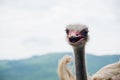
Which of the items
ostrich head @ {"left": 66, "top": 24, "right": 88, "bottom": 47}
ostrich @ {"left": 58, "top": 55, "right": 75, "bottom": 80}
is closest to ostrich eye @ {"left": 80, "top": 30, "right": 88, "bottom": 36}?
ostrich head @ {"left": 66, "top": 24, "right": 88, "bottom": 47}

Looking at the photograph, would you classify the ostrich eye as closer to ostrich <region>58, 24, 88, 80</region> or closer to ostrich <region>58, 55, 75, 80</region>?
ostrich <region>58, 24, 88, 80</region>

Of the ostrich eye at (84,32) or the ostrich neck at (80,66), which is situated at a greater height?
the ostrich eye at (84,32)

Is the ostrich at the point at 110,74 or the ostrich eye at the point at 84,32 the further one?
the ostrich at the point at 110,74

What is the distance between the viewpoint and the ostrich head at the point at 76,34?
131 cm

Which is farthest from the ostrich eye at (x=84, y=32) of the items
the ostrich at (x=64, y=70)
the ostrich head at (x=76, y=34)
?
the ostrich at (x=64, y=70)

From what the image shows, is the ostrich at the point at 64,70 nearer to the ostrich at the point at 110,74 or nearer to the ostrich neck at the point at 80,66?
the ostrich at the point at 110,74

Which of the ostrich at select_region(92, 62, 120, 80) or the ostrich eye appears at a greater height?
the ostrich eye

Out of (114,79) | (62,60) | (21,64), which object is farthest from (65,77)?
(21,64)

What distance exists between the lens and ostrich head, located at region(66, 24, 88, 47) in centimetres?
131

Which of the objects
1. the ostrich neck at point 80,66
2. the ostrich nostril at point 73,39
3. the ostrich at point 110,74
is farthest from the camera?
the ostrich at point 110,74

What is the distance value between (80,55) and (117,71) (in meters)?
0.43

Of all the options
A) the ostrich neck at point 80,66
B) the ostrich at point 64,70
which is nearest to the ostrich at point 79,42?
the ostrich neck at point 80,66

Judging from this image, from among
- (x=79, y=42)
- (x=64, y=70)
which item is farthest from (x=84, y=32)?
(x=64, y=70)

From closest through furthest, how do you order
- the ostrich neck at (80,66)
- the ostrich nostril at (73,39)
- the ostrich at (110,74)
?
the ostrich nostril at (73,39) < the ostrich neck at (80,66) < the ostrich at (110,74)
